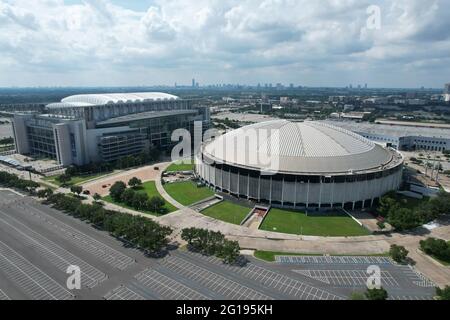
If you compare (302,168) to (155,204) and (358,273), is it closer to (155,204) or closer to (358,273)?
(358,273)

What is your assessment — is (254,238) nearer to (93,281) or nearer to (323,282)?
(323,282)

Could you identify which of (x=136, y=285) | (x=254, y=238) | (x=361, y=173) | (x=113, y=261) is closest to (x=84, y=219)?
(x=113, y=261)

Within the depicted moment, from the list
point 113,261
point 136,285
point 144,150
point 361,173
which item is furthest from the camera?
point 144,150

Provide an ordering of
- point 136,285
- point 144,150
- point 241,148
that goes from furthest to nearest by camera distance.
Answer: point 144,150 < point 241,148 < point 136,285

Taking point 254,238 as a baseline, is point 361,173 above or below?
above

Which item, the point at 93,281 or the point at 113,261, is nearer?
the point at 93,281

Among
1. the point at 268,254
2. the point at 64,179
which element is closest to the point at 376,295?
the point at 268,254
